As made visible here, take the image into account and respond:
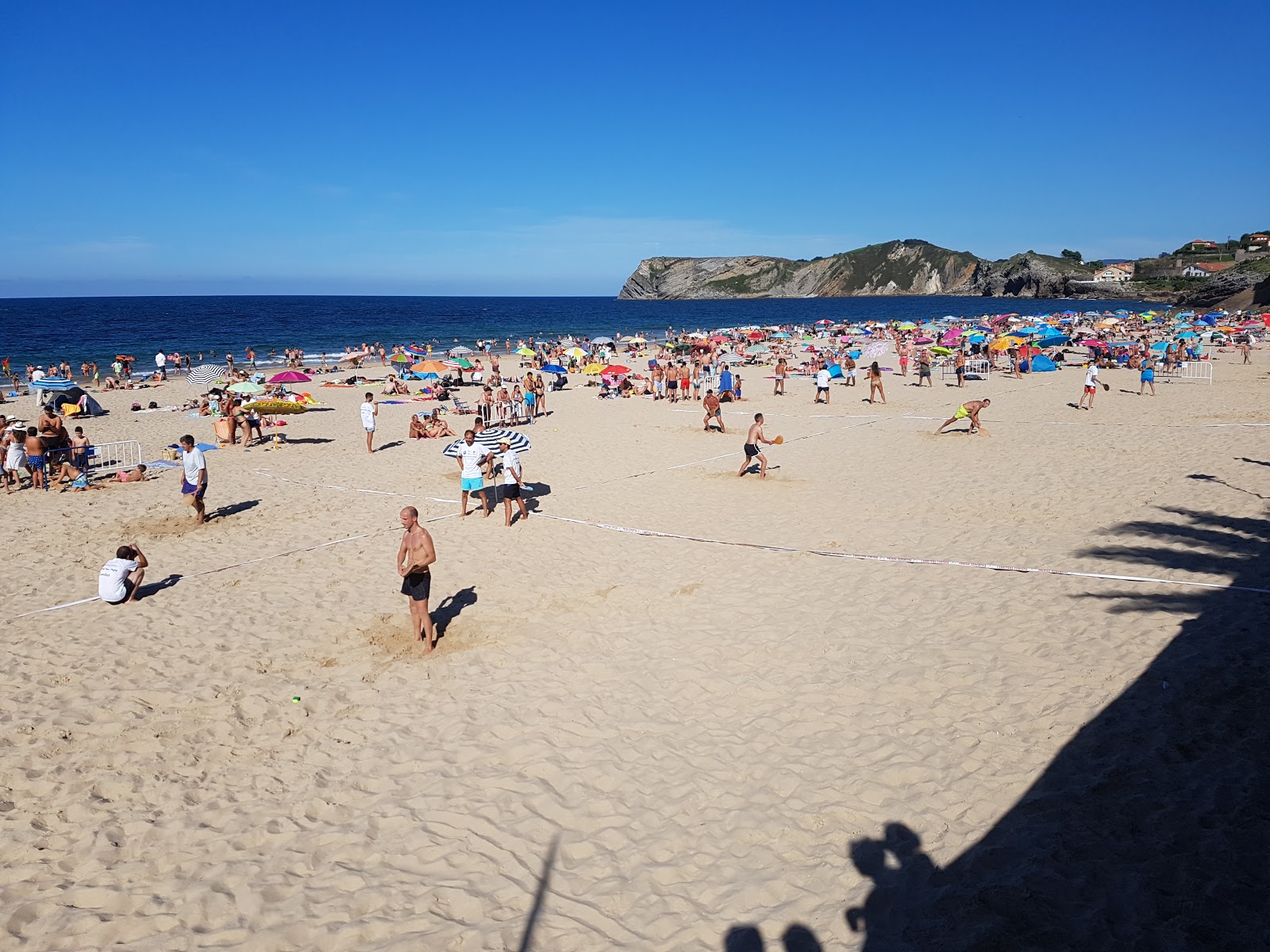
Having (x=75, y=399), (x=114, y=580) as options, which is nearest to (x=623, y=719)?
(x=114, y=580)

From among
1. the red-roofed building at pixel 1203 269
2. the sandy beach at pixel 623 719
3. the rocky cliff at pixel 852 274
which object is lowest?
the sandy beach at pixel 623 719

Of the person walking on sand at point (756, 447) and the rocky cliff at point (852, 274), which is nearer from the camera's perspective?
the person walking on sand at point (756, 447)

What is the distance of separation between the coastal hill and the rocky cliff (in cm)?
18

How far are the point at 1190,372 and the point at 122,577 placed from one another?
33137 millimetres

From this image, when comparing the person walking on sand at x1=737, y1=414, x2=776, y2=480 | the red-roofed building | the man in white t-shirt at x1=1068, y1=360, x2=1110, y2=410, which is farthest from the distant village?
the person walking on sand at x1=737, y1=414, x2=776, y2=480

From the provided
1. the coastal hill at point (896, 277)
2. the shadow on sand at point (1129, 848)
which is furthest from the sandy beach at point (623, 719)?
the coastal hill at point (896, 277)

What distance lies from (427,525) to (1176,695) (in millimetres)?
8879

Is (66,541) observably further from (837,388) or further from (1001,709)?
(837,388)

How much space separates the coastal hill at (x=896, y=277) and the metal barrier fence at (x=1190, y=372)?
86090 mm

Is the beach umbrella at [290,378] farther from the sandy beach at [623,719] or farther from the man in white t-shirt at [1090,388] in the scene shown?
the man in white t-shirt at [1090,388]

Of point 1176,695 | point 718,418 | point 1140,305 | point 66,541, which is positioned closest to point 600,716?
point 1176,695

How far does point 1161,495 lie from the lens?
450 inches

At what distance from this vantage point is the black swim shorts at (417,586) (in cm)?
717

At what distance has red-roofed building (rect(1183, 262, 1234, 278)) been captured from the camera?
10638 centimetres
